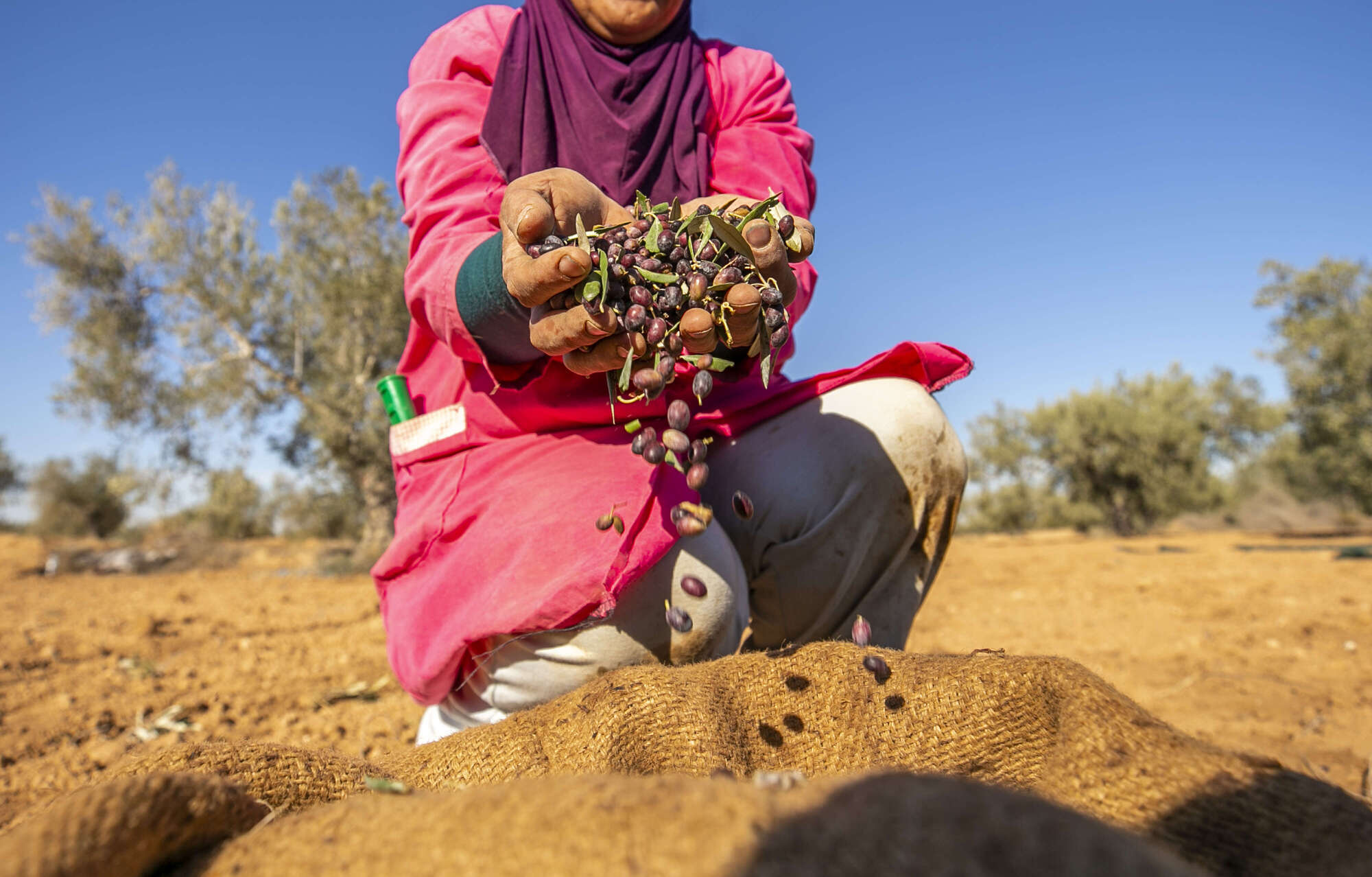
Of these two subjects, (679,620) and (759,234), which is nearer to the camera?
(759,234)

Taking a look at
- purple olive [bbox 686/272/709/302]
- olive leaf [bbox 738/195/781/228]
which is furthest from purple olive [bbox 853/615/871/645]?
olive leaf [bbox 738/195/781/228]

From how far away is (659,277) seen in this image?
1606 millimetres

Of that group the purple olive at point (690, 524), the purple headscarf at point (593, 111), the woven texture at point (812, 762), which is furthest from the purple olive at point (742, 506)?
the purple headscarf at point (593, 111)

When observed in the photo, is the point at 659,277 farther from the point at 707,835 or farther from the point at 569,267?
the point at 707,835

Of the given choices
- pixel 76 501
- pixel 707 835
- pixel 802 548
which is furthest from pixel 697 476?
pixel 76 501

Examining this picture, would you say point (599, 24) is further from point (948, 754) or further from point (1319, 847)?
point (1319, 847)

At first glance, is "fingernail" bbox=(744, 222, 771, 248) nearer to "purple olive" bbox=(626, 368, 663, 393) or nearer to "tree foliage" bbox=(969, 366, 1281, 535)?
"purple olive" bbox=(626, 368, 663, 393)

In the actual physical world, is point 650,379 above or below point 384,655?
above

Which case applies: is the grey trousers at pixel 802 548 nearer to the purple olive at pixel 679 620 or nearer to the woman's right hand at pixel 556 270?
the purple olive at pixel 679 620

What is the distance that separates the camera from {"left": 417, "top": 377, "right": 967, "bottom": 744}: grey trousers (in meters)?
2.00

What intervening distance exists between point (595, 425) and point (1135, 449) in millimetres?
23970

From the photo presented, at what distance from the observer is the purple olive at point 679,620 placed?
1806 mm

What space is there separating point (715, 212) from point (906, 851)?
4.13 feet

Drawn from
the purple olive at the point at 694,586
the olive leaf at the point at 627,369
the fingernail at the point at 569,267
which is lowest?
the purple olive at the point at 694,586
